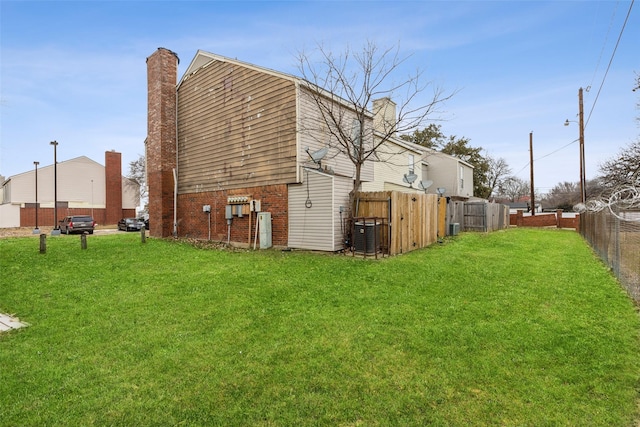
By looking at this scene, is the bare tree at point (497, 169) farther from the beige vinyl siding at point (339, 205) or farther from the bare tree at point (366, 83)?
the beige vinyl siding at point (339, 205)

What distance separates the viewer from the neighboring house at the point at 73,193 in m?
32.4

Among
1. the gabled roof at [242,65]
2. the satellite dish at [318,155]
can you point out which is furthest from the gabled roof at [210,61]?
the satellite dish at [318,155]

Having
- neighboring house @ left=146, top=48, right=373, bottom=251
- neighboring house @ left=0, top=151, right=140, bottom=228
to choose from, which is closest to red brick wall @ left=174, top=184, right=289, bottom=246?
neighboring house @ left=146, top=48, right=373, bottom=251

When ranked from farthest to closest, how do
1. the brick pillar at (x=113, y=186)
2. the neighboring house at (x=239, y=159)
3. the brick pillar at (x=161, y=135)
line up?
the brick pillar at (x=113, y=186) → the brick pillar at (x=161, y=135) → the neighboring house at (x=239, y=159)

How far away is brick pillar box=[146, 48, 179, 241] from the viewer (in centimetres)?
1460

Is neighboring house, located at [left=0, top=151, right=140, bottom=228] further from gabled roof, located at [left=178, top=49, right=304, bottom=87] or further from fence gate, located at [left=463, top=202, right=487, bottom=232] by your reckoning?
fence gate, located at [left=463, top=202, right=487, bottom=232]

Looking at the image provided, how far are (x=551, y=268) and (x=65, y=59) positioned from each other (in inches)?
716

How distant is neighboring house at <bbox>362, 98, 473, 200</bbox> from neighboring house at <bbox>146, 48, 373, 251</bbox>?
4506 mm

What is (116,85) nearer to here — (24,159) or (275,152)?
(275,152)

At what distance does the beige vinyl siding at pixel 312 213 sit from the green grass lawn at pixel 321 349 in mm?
2725

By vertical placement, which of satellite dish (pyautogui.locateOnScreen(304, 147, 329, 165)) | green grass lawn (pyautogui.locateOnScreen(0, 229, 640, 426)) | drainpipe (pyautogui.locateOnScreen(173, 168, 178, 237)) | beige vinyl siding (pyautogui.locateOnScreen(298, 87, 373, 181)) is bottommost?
green grass lawn (pyautogui.locateOnScreen(0, 229, 640, 426))

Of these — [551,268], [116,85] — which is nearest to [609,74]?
[551,268]

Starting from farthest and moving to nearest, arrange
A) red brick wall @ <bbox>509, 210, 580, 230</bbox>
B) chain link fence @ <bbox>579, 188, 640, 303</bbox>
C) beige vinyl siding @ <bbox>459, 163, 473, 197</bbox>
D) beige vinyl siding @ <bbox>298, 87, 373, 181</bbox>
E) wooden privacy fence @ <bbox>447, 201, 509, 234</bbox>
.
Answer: beige vinyl siding @ <bbox>459, 163, 473, 197</bbox> → red brick wall @ <bbox>509, 210, 580, 230</bbox> → wooden privacy fence @ <bbox>447, 201, 509, 234</bbox> → beige vinyl siding @ <bbox>298, 87, 373, 181</bbox> → chain link fence @ <bbox>579, 188, 640, 303</bbox>

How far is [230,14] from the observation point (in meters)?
12.0
